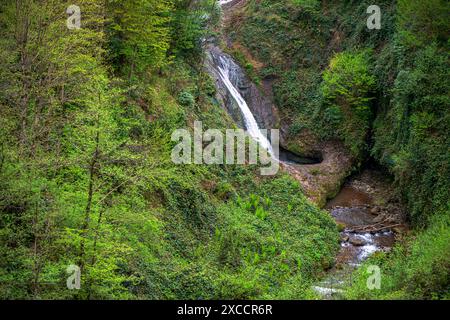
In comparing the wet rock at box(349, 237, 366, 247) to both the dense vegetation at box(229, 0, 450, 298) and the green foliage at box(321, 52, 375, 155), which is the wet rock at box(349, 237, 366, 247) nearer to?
the dense vegetation at box(229, 0, 450, 298)

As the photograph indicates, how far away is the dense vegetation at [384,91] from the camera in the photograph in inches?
589

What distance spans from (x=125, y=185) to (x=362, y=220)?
574 inches

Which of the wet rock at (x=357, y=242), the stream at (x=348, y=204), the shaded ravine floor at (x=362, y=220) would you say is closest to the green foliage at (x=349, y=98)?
the stream at (x=348, y=204)

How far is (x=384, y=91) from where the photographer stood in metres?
24.9

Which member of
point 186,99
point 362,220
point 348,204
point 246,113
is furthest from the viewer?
point 246,113

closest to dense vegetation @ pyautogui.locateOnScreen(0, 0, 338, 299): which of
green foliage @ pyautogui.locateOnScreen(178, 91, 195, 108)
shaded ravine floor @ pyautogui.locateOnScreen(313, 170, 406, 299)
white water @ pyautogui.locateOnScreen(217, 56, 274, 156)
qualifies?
green foliage @ pyautogui.locateOnScreen(178, 91, 195, 108)

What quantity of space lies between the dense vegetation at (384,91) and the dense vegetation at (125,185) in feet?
13.1

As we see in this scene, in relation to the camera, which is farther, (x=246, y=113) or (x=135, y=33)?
(x=246, y=113)

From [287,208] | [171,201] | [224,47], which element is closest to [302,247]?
[287,208]

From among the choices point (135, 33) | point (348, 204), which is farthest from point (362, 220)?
point (135, 33)

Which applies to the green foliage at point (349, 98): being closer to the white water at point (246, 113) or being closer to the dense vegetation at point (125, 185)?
the white water at point (246, 113)

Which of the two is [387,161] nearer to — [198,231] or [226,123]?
[226,123]

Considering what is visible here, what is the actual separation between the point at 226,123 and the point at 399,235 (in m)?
9.75

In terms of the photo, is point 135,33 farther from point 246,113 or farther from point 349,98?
point 349,98
